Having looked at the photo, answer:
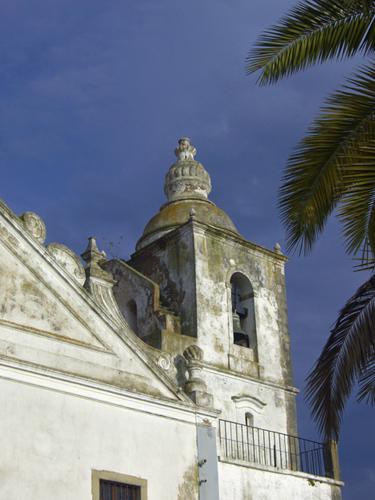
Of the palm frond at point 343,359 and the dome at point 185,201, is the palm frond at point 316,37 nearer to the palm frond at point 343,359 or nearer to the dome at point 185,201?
the palm frond at point 343,359

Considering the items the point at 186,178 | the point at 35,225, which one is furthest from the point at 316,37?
the point at 186,178

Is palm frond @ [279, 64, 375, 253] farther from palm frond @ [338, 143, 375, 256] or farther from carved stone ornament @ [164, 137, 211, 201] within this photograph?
carved stone ornament @ [164, 137, 211, 201]

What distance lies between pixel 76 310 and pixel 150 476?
3.02 meters

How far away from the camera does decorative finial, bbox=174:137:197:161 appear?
81.7 feet

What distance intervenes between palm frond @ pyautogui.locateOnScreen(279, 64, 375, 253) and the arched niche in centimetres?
1191

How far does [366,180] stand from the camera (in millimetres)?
9836

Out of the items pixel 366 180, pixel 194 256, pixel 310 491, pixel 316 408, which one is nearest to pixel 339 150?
pixel 366 180

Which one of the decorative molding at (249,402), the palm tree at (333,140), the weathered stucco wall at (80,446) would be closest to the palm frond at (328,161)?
the palm tree at (333,140)

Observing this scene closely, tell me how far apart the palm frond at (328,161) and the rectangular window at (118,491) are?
587 centimetres

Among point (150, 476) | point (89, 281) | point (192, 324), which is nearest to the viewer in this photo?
point (150, 476)

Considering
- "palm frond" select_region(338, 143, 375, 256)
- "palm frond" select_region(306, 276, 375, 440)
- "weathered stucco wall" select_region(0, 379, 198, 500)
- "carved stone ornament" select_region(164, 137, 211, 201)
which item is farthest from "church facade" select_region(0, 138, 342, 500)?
"palm frond" select_region(338, 143, 375, 256)

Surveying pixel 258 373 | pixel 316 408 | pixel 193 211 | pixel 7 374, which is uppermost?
pixel 193 211

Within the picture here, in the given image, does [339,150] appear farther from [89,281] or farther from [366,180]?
[89,281]

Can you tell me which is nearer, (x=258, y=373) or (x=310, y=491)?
(x=310, y=491)
